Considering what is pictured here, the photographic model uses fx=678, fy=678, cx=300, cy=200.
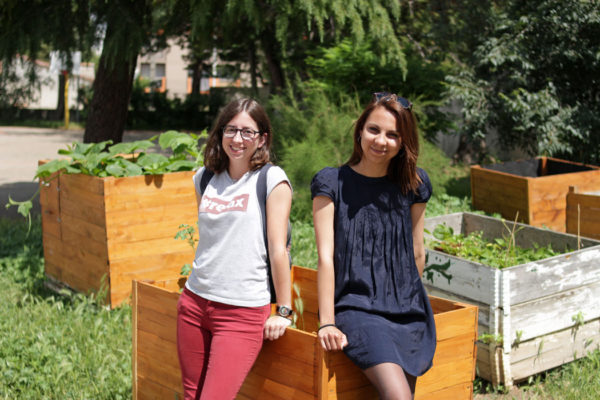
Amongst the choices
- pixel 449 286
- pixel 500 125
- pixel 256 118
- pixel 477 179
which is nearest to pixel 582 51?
pixel 500 125

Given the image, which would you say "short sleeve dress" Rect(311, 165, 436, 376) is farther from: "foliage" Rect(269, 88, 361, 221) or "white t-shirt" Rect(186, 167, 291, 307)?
"foliage" Rect(269, 88, 361, 221)

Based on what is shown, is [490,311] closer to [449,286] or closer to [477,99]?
[449,286]

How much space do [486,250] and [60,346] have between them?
270cm

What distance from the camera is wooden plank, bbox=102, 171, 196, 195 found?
4.74 metres

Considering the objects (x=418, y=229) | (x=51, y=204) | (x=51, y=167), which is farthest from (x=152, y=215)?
(x=418, y=229)

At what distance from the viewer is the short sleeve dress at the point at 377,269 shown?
2389mm

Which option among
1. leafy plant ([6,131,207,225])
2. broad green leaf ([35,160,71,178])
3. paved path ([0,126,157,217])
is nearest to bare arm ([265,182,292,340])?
leafy plant ([6,131,207,225])

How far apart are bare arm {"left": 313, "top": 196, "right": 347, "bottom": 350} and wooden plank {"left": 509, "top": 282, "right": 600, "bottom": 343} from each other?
153 centimetres

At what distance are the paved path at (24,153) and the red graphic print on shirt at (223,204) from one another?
2.40 metres

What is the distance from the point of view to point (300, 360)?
96.5 inches

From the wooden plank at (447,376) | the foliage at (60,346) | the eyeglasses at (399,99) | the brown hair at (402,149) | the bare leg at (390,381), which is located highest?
the eyeglasses at (399,99)

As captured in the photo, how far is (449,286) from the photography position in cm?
381

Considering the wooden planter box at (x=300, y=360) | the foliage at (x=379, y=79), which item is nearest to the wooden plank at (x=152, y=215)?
the wooden planter box at (x=300, y=360)

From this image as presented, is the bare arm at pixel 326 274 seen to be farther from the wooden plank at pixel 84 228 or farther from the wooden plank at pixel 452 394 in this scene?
the wooden plank at pixel 84 228
